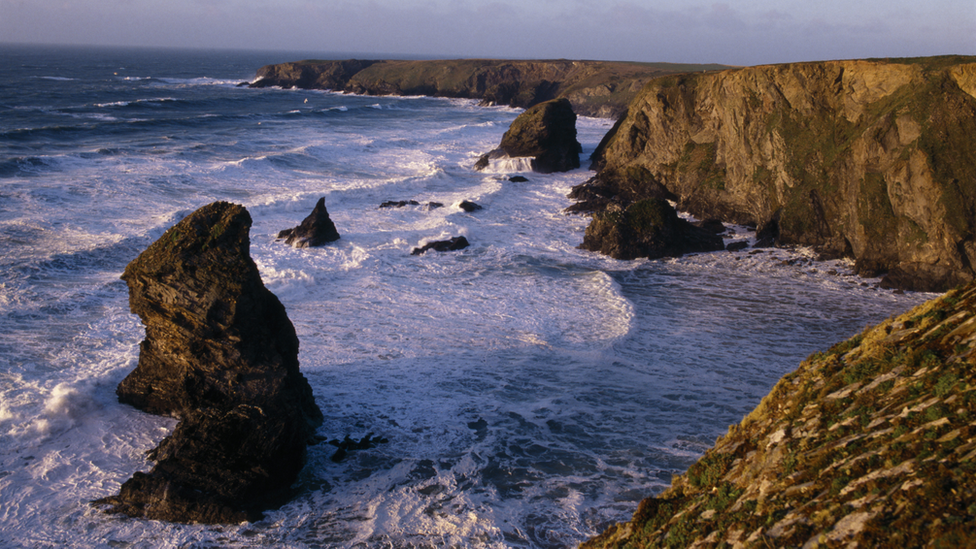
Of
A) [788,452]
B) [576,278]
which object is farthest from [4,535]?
[576,278]

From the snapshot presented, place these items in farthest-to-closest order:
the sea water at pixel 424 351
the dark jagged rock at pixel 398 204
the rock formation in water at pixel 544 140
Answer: the rock formation in water at pixel 544 140 < the dark jagged rock at pixel 398 204 < the sea water at pixel 424 351

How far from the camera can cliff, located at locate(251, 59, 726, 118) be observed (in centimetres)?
7738

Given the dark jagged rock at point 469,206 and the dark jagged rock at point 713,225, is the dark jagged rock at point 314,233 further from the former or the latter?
the dark jagged rock at point 713,225

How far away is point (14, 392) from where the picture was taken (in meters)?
11.9

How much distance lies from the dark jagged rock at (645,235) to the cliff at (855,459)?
1648cm

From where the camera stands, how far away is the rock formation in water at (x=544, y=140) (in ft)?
134

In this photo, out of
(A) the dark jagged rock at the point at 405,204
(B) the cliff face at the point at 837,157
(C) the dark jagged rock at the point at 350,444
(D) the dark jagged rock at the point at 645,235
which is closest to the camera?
(C) the dark jagged rock at the point at 350,444

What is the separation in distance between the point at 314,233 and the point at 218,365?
43.6ft

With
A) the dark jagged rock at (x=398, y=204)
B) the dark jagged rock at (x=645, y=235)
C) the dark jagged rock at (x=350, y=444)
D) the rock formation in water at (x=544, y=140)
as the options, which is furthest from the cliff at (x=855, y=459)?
the rock formation in water at (x=544, y=140)

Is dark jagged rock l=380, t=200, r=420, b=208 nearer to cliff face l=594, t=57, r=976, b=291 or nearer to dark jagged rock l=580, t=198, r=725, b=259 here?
dark jagged rock l=580, t=198, r=725, b=259

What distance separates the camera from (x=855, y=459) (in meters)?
4.98

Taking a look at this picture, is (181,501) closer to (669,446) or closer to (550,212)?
(669,446)

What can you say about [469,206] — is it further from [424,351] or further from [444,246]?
[424,351]

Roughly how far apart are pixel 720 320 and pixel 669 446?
7183 millimetres
